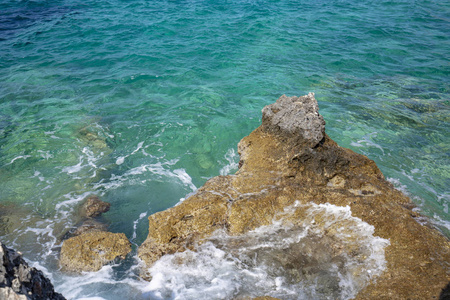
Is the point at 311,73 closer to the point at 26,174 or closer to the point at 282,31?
the point at 282,31

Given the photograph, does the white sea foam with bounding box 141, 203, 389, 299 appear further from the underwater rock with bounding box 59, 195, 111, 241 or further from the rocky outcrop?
the underwater rock with bounding box 59, 195, 111, 241

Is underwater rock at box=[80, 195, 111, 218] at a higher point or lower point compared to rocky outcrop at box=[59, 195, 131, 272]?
lower

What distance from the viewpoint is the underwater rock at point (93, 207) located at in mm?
6484

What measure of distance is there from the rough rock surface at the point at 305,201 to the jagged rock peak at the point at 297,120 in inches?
0.6

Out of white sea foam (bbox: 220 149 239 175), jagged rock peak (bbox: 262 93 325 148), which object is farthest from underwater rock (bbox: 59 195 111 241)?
jagged rock peak (bbox: 262 93 325 148)

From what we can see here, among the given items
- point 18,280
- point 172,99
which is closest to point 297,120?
point 18,280

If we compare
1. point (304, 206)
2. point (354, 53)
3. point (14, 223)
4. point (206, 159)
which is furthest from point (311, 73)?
point (14, 223)

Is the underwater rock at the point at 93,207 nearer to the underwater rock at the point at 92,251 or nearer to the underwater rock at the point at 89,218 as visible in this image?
the underwater rock at the point at 89,218

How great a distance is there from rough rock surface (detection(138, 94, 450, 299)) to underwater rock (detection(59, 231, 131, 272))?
2.06 ft

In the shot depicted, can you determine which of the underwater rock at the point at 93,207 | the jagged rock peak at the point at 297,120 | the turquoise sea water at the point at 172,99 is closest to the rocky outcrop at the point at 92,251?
the turquoise sea water at the point at 172,99

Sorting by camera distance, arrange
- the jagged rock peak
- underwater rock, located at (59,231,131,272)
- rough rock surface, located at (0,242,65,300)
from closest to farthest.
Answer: rough rock surface, located at (0,242,65,300)
underwater rock, located at (59,231,131,272)
the jagged rock peak

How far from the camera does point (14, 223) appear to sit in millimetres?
6320

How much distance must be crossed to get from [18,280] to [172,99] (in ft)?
28.2

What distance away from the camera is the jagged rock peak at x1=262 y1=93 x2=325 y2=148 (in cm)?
520
